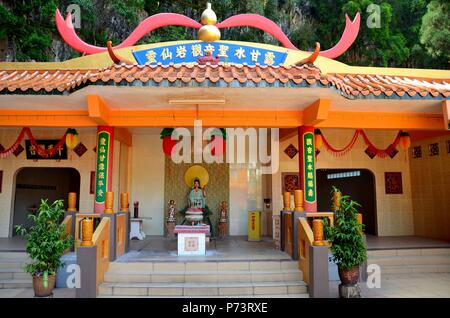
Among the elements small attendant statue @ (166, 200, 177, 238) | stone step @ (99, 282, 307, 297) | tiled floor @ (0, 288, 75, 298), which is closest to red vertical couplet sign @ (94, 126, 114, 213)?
tiled floor @ (0, 288, 75, 298)

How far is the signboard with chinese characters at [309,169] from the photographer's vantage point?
6.34m

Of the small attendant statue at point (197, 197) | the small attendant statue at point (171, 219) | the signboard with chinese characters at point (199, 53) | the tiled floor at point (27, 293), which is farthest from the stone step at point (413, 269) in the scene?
the tiled floor at point (27, 293)

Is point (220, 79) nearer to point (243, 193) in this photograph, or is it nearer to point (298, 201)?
point (298, 201)

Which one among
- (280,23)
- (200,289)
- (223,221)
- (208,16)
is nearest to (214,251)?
(200,289)

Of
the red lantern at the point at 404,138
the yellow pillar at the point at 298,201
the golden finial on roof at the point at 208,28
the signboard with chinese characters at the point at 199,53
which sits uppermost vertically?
the golden finial on roof at the point at 208,28

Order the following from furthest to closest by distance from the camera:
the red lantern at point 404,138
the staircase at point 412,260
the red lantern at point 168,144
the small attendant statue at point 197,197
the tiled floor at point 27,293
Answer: the small attendant statue at point 197,197, the red lantern at point 404,138, the staircase at point 412,260, the red lantern at point 168,144, the tiled floor at point 27,293

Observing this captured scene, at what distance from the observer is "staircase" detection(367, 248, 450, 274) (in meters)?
6.71

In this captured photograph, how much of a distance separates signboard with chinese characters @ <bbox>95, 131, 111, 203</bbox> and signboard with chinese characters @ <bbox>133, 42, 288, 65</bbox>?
6.70 feet

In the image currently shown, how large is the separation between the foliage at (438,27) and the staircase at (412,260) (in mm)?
8795

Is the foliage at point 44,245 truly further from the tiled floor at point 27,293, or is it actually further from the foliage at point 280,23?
the foliage at point 280,23

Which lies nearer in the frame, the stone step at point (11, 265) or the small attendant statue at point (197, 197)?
the stone step at point (11, 265)

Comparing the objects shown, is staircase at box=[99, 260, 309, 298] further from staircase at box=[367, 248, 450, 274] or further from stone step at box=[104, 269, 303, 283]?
staircase at box=[367, 248, 450, 274]

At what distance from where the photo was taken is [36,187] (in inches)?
450

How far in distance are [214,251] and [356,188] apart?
22.1ft
